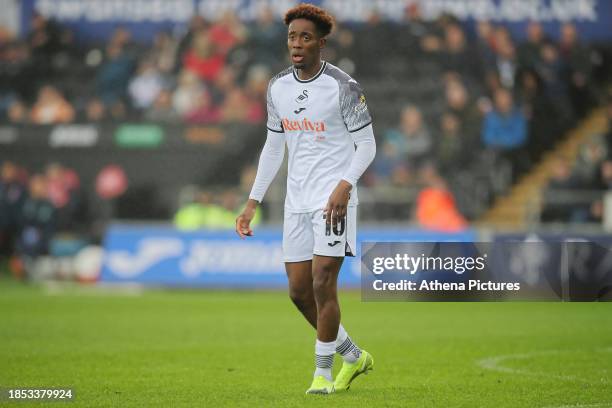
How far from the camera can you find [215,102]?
888 inches

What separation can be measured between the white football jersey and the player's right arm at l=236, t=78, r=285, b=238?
0.10 m

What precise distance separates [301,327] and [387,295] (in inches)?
240

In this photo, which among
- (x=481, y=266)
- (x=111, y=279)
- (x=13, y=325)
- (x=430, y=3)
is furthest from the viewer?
(x=430, y=3)

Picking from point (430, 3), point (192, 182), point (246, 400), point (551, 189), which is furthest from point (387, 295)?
point (430, 3)

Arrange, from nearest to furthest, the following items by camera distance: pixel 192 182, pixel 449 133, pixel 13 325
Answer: pixel 13 325 < pixel 449 133 < pixel 192 182

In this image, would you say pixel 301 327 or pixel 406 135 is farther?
pixel 406 135

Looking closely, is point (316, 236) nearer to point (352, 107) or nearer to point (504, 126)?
point (352, 107)

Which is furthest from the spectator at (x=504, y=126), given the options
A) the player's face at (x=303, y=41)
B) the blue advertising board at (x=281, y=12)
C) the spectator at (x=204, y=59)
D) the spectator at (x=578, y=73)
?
the player's face at (x=303, y=41)

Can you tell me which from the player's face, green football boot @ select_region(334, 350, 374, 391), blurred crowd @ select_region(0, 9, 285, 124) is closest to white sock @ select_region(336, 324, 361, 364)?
green football boot @ select_region(334, 350, 374, 391)

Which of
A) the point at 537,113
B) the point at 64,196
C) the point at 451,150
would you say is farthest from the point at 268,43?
the point at 537,113

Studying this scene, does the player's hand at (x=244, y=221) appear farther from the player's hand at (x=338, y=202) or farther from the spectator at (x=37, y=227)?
the spectator at (x=37, y=227)

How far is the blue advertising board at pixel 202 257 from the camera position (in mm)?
18078

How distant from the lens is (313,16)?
23.0 feet

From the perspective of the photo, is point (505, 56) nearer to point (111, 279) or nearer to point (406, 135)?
point (406, 135)
